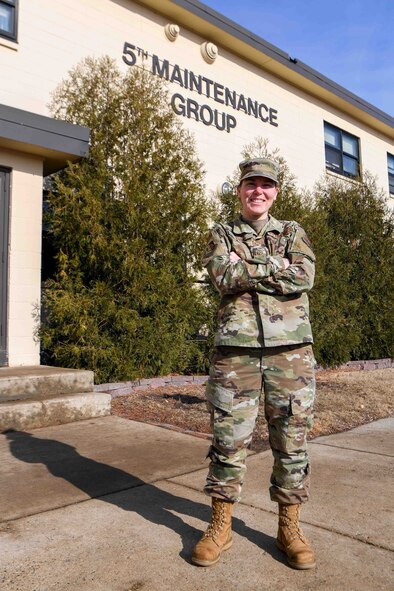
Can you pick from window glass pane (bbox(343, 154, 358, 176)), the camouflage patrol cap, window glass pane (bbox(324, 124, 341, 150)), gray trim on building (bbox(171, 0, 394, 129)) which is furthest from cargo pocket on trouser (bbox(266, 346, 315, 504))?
window glass pane (bbox(343, 154, 358, 176))

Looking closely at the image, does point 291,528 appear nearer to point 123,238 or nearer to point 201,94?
point 123,238

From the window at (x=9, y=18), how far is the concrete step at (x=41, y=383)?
5165 mm

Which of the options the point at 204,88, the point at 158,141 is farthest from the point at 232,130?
the point at 158,141

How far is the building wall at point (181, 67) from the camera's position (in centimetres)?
778

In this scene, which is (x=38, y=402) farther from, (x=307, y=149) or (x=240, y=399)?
(x=307, y=149)

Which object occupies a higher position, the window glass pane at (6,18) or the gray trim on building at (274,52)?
the gray trim on building at (274,52)

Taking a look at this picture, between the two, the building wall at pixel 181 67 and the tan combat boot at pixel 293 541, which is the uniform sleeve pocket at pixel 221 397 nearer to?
the tan combat boot at pixel 293 541

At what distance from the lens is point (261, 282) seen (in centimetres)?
240

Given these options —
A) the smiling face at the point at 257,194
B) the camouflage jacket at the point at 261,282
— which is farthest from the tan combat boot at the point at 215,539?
the smiling face at the point at 257,194

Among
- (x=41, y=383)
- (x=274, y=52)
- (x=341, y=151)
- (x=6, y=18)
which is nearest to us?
(x=41, y=383)

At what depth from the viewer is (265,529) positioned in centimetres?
258

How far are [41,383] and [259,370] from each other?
10.9 feet

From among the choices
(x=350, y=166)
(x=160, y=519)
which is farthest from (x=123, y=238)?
(x=350, y=166)

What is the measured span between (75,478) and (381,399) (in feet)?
14.9
